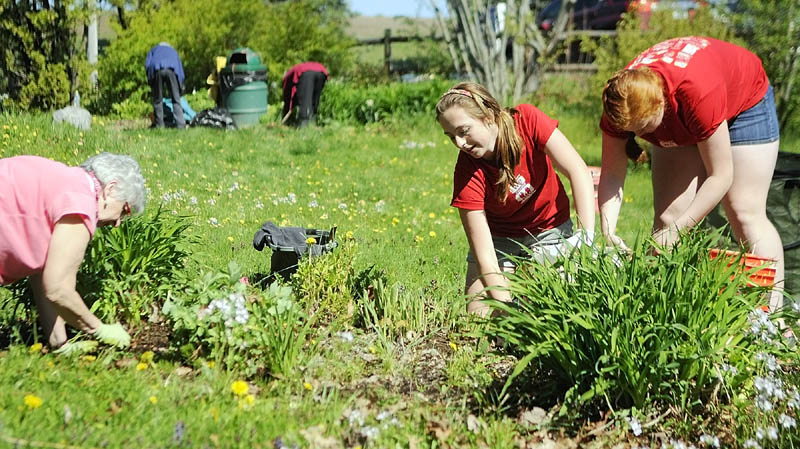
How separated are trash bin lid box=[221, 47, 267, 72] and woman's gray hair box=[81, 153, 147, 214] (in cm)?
894

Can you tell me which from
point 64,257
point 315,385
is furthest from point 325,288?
point 64,257

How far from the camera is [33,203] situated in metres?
2.77

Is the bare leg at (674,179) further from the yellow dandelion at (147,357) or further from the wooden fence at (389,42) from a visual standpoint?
the wooden fence at (389,42)

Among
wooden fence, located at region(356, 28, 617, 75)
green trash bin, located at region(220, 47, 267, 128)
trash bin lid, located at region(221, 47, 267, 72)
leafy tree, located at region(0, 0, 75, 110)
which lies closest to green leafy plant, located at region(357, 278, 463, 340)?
leafy tree, located at region(0, 0, 75, 110)

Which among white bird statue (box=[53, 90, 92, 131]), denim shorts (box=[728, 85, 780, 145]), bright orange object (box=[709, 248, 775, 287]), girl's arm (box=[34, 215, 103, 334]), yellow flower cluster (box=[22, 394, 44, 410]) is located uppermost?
denim shorts (box=[728, 85, 780, 145])

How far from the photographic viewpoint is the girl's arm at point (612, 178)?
3.54 meters

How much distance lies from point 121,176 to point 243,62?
362 inches

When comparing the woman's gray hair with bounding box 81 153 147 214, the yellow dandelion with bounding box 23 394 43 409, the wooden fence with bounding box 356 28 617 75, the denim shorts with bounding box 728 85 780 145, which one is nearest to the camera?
the yellow dandelion with bounding box 23 394 43 409

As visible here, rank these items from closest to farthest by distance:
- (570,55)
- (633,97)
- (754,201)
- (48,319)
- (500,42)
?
(633,97) → (48,319) → (754,201) → (500,42) → (570,55)

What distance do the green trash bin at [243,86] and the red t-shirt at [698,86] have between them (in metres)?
8.83

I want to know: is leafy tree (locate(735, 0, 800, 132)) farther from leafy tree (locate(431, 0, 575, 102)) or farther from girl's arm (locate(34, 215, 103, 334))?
girl's arm (locate(34, 215, 103, 334))

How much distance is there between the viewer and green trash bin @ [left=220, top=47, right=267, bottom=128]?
11547 mm

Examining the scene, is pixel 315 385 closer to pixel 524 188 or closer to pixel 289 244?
pixel 289 244

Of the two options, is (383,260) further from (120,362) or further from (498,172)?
(120,362)
